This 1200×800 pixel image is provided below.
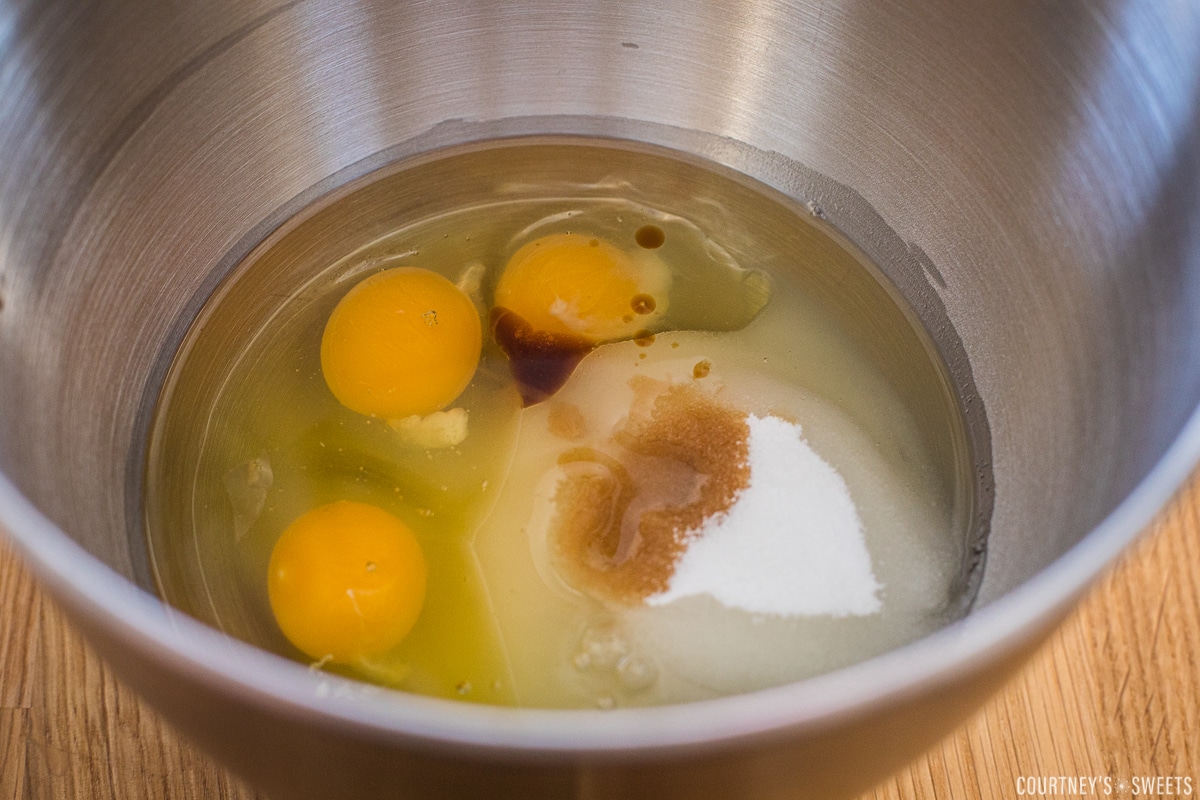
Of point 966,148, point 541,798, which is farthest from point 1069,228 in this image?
point 541,798

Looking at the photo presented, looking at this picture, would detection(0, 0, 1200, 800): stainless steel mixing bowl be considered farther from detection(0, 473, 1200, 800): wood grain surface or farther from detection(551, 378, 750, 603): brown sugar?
detection(551, 378, 750, 603): brown sugar

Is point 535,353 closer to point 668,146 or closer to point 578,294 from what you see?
point 578,294

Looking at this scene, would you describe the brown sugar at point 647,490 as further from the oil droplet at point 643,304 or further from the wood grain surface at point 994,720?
the wood grain surface at point 994,720

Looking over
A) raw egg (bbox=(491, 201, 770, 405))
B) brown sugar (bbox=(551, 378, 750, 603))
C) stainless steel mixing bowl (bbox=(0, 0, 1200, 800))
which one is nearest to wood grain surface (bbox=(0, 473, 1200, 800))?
stainless steel mixing bowl (bbox=(0, 0, 1200, 800))

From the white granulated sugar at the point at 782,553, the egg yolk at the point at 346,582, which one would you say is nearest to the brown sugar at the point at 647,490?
the white granulated sugar at the point at 782,553

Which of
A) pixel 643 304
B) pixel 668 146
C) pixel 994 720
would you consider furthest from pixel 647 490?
pixel 668 146

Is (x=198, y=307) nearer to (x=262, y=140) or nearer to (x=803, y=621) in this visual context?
(x=262, y=140)
